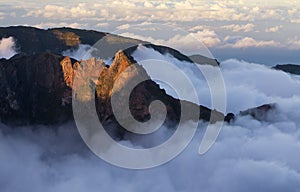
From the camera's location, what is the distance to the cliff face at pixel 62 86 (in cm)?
18750

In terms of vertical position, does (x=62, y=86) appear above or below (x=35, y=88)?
above

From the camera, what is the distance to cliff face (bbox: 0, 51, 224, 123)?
187500 millimetres

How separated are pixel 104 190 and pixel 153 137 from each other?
97.4 feet

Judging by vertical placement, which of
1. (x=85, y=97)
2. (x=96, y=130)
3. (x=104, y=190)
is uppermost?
(x=85, y=97)

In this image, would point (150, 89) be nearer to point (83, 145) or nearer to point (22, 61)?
point (83, 145)

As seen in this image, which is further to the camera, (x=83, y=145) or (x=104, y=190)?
(x=83, y=145)

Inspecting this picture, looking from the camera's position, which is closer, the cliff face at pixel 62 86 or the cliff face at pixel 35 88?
the cliff face at pixel 62 86

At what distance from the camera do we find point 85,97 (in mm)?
Answer: 188875

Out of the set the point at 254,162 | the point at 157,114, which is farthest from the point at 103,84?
the point at 254,162

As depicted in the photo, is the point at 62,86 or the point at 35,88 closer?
the point at 62,86

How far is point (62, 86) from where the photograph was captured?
191500mm

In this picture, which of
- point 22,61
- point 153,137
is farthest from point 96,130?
point 22,61

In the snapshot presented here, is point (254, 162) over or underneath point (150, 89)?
underneath

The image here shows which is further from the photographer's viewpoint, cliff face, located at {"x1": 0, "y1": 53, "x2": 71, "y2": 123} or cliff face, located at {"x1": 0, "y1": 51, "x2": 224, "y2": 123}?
cliff face, located at {"x1": 0, "y1": 53, "x2": 71, "y2": 123}
